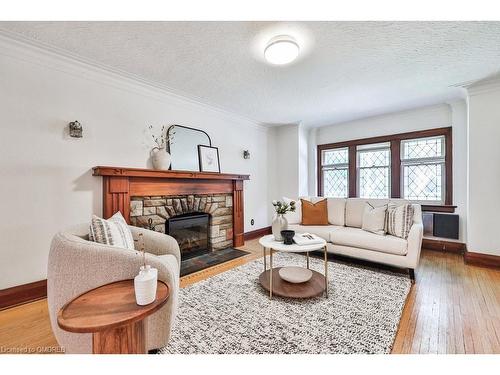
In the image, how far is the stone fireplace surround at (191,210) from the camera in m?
2.73

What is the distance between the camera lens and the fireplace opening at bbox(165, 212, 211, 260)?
3160mm

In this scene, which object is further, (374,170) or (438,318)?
(374,170)

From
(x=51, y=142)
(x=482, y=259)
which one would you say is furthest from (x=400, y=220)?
(x=51, y=142)

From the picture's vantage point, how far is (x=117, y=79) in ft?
8.71

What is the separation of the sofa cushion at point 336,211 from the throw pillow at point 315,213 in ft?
0.29

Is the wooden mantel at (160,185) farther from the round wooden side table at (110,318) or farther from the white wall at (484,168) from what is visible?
the white wall at (484,168)

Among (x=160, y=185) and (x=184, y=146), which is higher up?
(x=184, y=146)

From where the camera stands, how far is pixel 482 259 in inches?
114

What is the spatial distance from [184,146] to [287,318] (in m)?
2.59

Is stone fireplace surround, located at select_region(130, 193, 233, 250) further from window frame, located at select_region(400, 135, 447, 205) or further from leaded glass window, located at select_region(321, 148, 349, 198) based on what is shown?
window frame, located at select_region(400, 135, 447, 205)

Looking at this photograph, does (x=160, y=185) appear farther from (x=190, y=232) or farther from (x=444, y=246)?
(x=444, y=246)

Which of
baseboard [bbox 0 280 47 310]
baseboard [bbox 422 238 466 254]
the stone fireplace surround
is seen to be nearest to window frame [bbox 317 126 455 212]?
baseboard [bbox 422 238 466 254]

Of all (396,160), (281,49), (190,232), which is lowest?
(190,232)

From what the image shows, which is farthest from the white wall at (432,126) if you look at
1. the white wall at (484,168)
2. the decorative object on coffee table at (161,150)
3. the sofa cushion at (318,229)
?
the decorative object on coffee table at (161,150)
